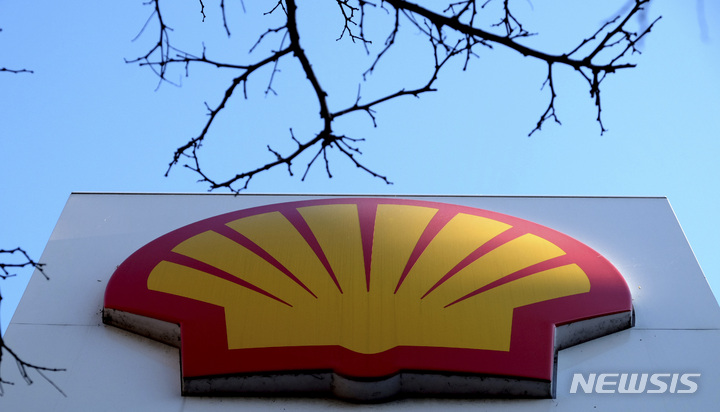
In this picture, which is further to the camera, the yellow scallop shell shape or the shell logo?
the yellow scallop shell shape

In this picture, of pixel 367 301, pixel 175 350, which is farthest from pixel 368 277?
pixel 175 350

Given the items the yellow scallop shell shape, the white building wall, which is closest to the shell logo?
the yellow scallop shell shape

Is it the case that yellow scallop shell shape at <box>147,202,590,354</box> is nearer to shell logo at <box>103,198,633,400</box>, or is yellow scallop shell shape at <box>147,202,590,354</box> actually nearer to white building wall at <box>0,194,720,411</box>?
shell logo at <box>103,198,633,400</box>

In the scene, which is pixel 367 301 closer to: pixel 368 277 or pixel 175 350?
pixel 368 277

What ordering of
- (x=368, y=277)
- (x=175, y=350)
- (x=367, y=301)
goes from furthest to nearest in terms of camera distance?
1. (x=368, y=277)
2. (x=175, y=350)
3. (x=367, y=301)

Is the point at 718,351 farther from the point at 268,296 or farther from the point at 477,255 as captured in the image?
the point at 268,296

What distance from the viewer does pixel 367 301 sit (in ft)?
23.1

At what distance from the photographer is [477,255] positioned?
7.59m

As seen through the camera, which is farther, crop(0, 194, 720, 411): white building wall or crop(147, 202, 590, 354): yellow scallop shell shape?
crop(147, 202, 590, 354): yellow scallop shell shape

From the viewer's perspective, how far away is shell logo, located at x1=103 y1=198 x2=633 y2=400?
21.5ft

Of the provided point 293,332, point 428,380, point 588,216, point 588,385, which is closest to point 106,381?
point 293,332

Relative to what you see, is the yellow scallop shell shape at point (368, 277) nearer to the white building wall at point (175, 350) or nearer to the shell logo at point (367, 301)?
the shell logo at point (367, 301)

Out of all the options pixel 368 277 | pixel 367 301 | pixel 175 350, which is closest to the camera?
pixel 367 301

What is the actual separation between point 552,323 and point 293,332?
2205 millimetres
